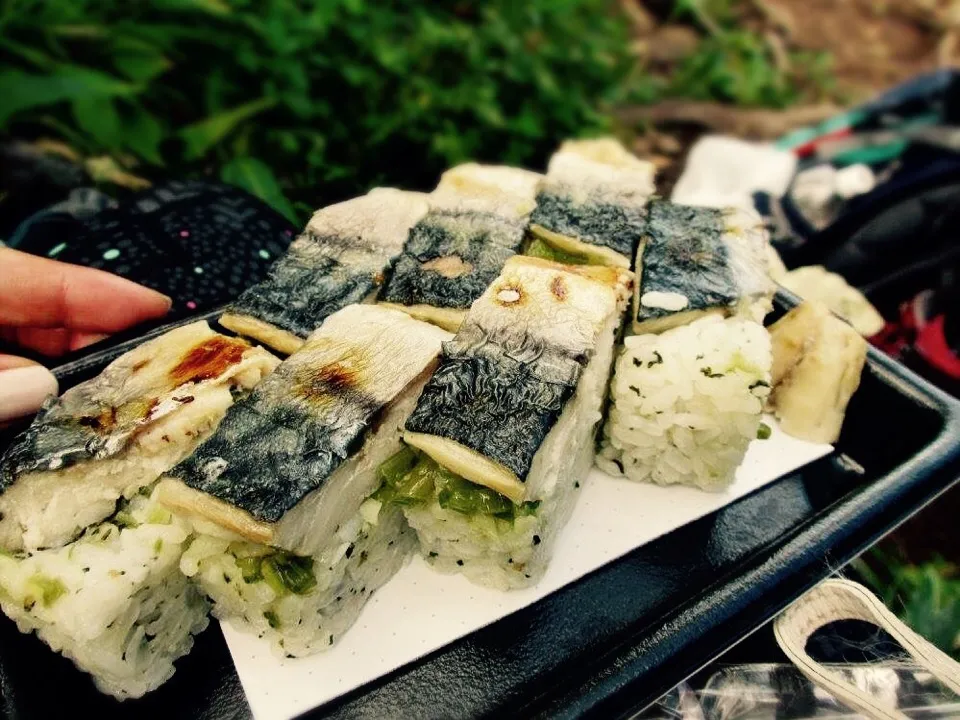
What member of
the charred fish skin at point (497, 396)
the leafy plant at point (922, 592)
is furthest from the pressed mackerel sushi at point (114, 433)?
the leafy plant at point (922, 592)

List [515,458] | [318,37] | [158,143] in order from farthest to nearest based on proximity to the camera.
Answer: [318,37]
[158,143]
[515,458]

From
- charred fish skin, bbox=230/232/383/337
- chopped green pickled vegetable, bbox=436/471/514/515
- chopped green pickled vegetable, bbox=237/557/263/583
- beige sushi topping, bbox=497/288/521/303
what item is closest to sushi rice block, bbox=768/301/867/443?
beige sushi topping, bbox=497/288/521/303

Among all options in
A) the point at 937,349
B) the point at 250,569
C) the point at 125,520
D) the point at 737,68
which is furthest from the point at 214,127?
the point at 737,68

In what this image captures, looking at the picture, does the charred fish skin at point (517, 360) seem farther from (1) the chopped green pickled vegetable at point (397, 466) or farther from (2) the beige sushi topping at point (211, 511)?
(2) the beige sushi topping at point (211, 511)

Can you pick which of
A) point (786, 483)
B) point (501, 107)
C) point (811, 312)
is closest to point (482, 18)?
point (501, 107)

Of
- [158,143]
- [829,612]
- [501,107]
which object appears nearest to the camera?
[829,612]

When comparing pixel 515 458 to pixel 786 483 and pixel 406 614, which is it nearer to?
pixel 406 614
